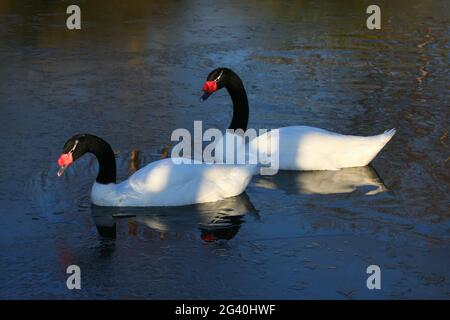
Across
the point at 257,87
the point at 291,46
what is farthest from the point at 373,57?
the point at 257,87

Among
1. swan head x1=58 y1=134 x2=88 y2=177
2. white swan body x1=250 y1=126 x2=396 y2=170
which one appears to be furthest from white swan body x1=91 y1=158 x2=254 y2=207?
white swan body x1=250 y1=126 x2=396 y2=170

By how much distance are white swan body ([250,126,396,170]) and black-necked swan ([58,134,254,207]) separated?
109 centimetres

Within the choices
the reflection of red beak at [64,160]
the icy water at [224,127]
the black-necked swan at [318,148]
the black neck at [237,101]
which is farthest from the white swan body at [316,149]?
the reflection of red beak at [64,160]

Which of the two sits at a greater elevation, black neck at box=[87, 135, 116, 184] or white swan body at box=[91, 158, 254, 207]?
black neck at box=[87, 135, 116, 184]

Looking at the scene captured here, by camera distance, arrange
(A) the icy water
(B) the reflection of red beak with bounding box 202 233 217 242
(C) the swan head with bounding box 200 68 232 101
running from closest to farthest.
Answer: (A) the icy water < (B) the reflection of red beak with bounding box 202 233 217 242 < (C) the swan head with bounding box 200 68 232 101

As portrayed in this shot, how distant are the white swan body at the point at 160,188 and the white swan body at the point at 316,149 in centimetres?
106

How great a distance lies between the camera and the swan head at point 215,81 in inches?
381

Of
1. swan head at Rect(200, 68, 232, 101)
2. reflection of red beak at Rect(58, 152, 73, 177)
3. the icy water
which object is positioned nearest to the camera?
the icy water

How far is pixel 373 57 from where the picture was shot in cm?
1348

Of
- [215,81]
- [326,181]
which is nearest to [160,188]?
[326,181]

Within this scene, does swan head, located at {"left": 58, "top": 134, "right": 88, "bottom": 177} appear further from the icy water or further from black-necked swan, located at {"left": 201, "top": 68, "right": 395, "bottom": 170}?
black-necked swan, located at {"left": 201, "top": 68, "right": 395, "bottom": 170}

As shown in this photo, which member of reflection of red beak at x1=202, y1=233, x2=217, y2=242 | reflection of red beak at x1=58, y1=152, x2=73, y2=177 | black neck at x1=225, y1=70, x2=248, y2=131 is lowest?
reflection of red beak at x1=202, y1=233, x2=217, y2=242

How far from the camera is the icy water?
6.88 meters
